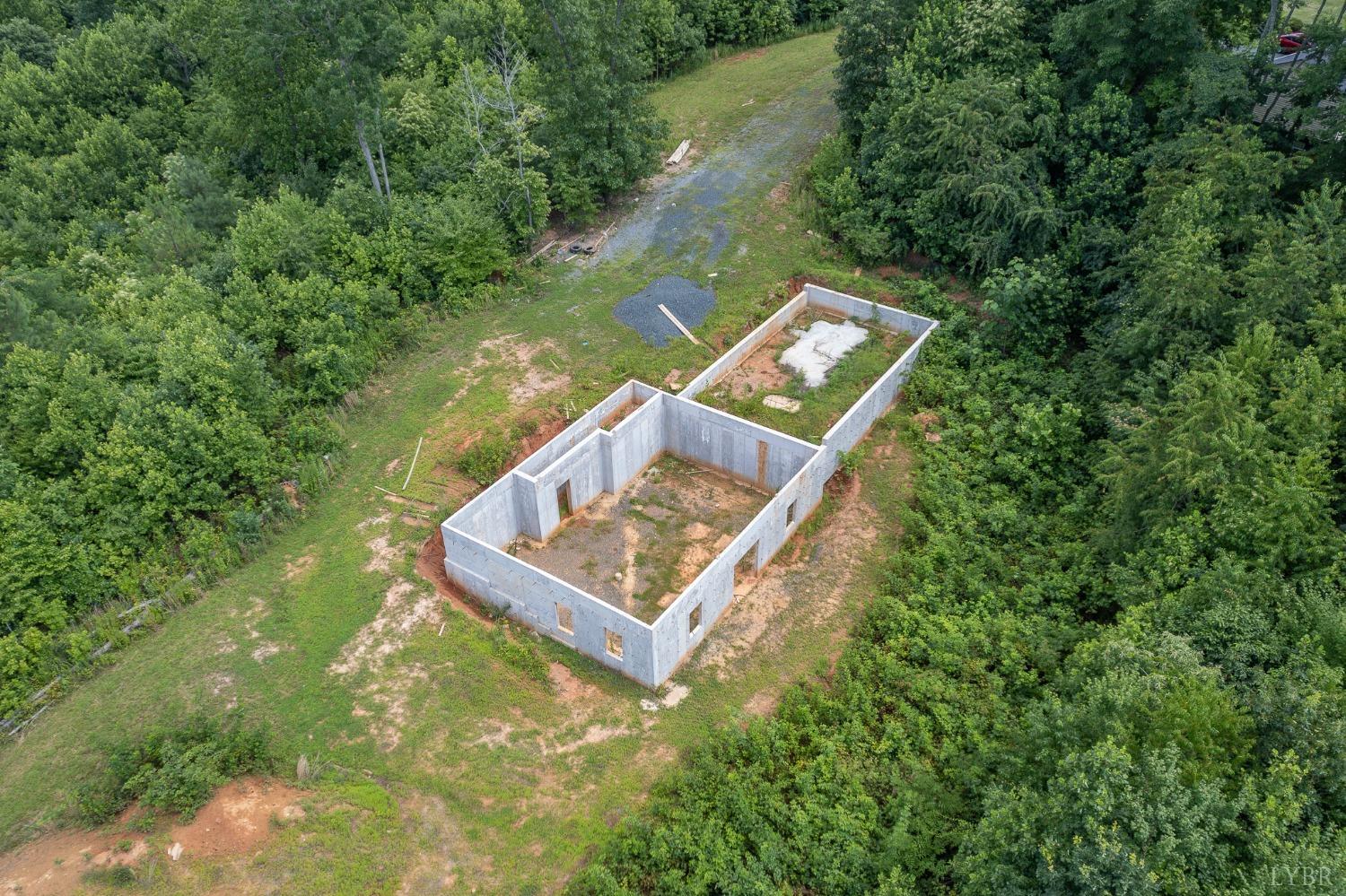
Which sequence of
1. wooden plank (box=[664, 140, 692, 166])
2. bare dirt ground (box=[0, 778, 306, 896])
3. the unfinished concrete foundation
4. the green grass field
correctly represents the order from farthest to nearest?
wooden plank (box=[664, 140, 692, 166])
the unfinished concrete foundation
the green grass field
bare dirt ground (box=[0, 778, 306, 896])

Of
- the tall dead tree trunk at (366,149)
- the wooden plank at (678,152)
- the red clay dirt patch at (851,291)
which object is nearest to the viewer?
the red clay dirt patch at (851,291)

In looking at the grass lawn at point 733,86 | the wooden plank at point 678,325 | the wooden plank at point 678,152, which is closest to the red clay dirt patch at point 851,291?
the wooden plank at point 678,325

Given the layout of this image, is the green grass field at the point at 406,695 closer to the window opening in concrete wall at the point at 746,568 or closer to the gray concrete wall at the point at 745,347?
the window opening in concrete wall at the point at 746,568

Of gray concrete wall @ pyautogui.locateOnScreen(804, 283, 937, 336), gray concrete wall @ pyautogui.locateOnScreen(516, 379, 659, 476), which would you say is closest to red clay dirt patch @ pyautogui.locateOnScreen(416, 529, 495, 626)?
gray concrete wall @ pyautogui.locateOnScreen(516, 379, 659, 476)

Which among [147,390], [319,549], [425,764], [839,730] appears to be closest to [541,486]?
[319,549]

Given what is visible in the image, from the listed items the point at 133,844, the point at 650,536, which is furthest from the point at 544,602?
the point at 133,844

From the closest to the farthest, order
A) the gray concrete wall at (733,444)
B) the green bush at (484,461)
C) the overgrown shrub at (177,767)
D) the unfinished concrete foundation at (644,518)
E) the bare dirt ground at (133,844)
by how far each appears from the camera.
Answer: the bare dirt ground at (133,844)
the overgrown shrub at (177,767)
the unfinished concrete foundation at (644,518)
the gray concrete wall at (733,444)
the green bush at (484,461)

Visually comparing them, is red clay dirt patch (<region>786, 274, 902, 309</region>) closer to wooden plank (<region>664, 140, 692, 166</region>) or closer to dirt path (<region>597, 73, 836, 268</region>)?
dirt path (<region>597, 73, 836, 268</region>)
